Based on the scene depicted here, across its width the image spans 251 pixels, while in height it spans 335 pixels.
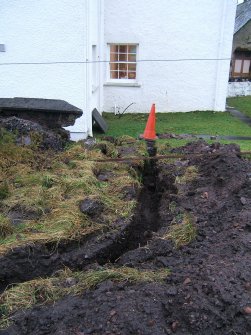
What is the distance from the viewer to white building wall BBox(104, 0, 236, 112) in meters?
11.3

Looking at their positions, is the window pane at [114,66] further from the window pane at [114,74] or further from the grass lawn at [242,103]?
the grass lawn at [242,103]

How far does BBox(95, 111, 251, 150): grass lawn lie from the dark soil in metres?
3.33

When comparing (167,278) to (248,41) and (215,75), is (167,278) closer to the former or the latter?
(215,75)

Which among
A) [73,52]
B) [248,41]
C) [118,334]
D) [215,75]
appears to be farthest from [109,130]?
[248,41]

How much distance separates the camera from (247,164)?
5.89 m

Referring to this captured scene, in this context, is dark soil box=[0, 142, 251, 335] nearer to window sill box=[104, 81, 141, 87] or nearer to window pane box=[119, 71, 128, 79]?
window sill box=[104, 81, 141, 87]

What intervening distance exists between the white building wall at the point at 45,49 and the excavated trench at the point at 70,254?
4498 mm

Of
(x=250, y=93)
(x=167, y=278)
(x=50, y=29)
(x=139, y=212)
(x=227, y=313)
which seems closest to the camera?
(x=227, y=313)

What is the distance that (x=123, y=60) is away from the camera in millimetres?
12016

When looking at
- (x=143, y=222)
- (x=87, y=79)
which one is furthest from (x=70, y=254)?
(x=87, y=79)

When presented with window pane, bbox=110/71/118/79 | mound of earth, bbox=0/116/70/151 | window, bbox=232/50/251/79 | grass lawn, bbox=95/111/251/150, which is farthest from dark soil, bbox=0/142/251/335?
window, bbox=232/50/251/79

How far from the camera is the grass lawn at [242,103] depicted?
45.3 ft

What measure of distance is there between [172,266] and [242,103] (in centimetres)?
1364

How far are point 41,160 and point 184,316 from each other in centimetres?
409
